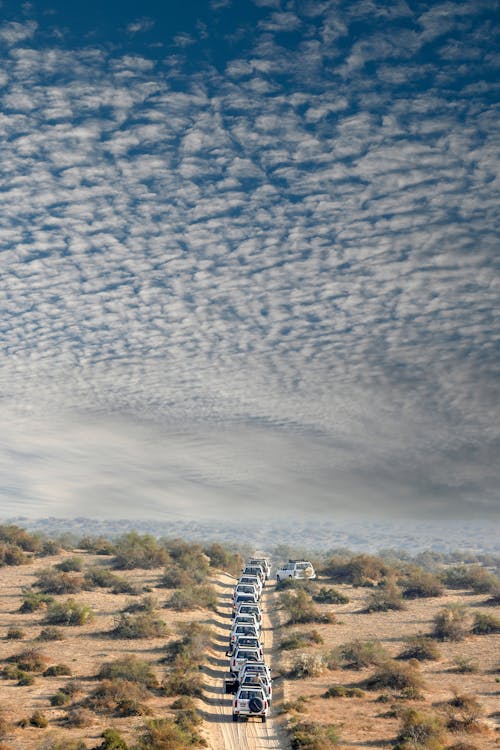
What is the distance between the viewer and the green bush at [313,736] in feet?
60.9

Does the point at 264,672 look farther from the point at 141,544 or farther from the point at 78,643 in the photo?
the point at 141,544

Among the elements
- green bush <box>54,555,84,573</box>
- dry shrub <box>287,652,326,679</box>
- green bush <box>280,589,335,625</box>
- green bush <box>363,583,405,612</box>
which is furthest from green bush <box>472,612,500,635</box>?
green bush <box>54,555,84,573</box>

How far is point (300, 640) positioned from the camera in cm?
3497

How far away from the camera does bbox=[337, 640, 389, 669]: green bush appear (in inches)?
1217

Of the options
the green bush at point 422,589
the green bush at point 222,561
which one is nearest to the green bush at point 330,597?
the green bush at point 422,589

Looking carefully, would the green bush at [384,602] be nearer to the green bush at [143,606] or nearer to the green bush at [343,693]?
the green bush at [143,606]

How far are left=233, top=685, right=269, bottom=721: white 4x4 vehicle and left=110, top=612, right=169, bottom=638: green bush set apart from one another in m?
14.5

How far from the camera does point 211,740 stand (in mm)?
19875

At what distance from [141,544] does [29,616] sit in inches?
1140

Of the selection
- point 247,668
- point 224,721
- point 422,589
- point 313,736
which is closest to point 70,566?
point 422,589

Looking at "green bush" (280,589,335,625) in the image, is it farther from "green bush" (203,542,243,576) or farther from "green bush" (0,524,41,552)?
"green bush" (0,524,41,552)

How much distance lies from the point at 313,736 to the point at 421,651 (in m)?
15.2

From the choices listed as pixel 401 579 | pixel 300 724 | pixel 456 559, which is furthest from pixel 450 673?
pixel 456 559

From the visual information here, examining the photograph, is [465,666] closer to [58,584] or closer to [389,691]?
[389,691]
